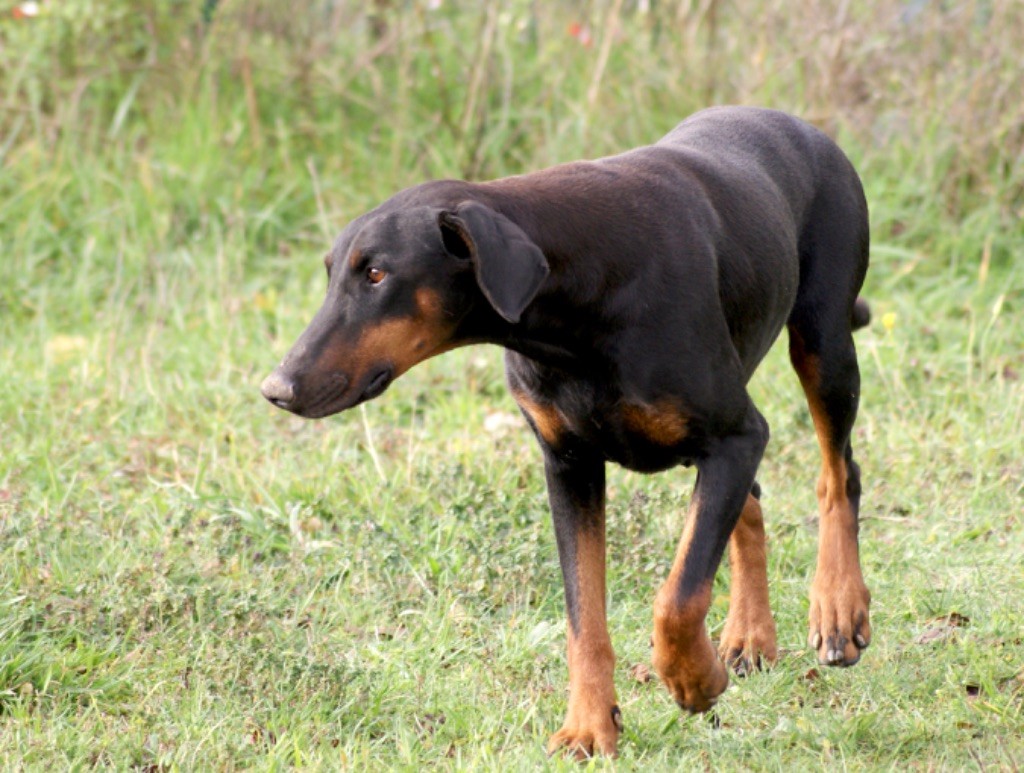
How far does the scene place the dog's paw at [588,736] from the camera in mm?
3326

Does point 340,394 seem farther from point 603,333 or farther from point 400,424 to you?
point 400,424

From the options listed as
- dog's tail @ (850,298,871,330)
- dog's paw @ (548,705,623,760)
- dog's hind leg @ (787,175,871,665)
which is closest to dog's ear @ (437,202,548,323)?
dog's paw @ (548,705,623,760)

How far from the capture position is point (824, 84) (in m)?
7.19

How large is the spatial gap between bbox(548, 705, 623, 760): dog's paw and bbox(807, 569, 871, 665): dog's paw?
0.68 metres

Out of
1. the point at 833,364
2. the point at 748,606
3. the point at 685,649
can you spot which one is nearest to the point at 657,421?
the point at 685,649

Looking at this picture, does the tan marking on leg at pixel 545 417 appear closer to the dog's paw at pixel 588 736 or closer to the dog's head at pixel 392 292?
the dog's head at pixel 392 292

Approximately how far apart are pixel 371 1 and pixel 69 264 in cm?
218

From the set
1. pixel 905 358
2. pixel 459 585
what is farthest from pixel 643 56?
pixel 459 585

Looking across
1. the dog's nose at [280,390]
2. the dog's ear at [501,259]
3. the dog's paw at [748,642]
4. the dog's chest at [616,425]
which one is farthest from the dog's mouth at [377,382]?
the dog's paw at [748,642]

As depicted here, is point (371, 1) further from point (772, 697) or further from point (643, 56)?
point (772, 697)

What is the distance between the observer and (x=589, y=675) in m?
3.42

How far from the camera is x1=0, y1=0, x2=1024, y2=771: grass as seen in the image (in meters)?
3.51

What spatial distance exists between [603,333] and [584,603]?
670 mm

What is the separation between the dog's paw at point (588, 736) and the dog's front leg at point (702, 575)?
0.19 metres
